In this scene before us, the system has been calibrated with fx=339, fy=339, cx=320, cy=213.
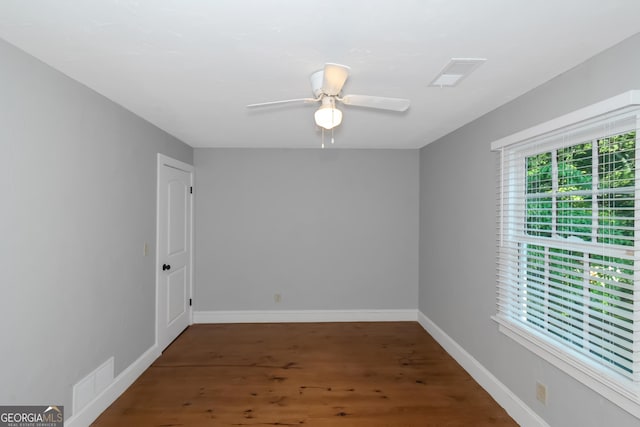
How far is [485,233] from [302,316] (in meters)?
2.59

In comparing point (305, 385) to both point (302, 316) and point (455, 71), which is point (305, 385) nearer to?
point (302, 316)

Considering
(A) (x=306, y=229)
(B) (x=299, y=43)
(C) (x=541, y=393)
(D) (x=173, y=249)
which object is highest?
(B) (x=299, y=43)

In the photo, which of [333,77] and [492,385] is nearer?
[333,77]

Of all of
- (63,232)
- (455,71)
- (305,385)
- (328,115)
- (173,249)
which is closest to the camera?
(328,115)

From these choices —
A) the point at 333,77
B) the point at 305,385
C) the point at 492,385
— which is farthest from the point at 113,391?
the point at 492,385

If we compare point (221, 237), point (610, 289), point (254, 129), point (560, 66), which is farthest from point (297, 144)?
point (610, 289)

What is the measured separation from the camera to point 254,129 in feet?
11.4

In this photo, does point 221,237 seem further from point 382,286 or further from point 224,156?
point 382,286

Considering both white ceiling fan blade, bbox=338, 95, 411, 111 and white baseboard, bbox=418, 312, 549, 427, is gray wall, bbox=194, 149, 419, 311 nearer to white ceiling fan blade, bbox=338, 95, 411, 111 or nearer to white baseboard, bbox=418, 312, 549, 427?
white baseboard, bbox=418, 312, 549, 427

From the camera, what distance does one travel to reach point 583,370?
185 centimetres

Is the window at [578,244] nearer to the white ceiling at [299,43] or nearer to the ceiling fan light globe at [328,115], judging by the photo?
the white ceiling at [299,43]

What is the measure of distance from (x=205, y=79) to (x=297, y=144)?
2135mm

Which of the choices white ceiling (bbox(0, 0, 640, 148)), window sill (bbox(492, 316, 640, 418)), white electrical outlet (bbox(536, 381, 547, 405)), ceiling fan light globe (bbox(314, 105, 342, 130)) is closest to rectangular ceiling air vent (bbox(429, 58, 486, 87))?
white ceiling (bbox(0, 0, 640, 148))

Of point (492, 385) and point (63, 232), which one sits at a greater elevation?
point (63, 232)
